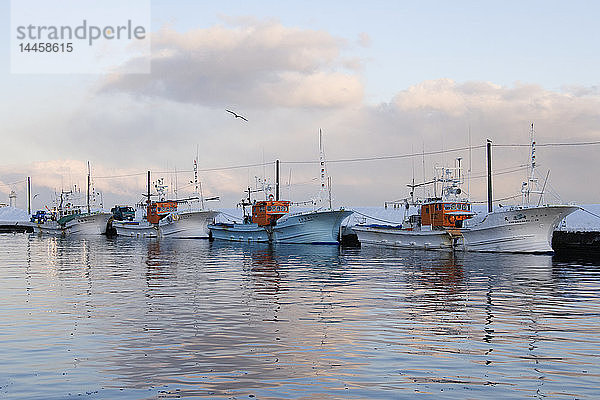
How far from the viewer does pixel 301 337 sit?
17797mm

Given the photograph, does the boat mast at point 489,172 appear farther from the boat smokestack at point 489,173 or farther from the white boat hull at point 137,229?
the white boat hull at point 137,229

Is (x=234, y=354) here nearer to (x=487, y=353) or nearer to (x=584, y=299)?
(x=487, y=353)

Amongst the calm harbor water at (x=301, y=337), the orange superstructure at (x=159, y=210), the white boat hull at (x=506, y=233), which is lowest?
the calm harbor water at (x=301, y=337)

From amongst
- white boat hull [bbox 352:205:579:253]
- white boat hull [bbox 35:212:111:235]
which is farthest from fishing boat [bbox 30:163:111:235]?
white boat hull [bbox 352:205:579:253]

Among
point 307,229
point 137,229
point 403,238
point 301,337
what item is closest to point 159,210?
point 137,229

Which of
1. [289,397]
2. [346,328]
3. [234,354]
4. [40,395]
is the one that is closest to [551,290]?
[346,328]

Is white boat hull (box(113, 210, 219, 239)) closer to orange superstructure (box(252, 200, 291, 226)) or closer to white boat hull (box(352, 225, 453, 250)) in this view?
orange superstructure (box(252, 200, 291, 226))

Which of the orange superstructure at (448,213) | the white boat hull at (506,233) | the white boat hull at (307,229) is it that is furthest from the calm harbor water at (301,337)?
the white boat hull at (307,229)

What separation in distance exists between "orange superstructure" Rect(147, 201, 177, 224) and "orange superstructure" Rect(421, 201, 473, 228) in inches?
2152

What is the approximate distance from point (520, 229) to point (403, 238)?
13129 mm

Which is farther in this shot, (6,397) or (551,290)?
(551,290)

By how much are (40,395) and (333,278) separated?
78.9 feet

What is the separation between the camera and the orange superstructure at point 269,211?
276 feet

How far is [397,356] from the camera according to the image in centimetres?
1530
